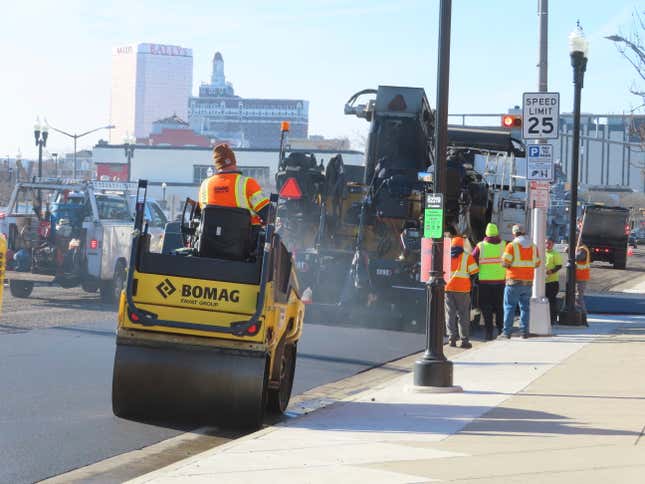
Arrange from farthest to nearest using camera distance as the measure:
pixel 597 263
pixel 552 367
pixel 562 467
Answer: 1. pixel 597 263
2. pixel 552 367
3. pixel 562 467

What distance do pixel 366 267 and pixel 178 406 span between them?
10.8 meters

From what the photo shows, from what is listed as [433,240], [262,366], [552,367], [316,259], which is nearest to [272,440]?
[262,366]

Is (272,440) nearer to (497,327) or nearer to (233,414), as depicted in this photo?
(233,414)

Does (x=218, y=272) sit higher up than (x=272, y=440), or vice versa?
(x=218, y=272)

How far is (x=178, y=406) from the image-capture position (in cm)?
999

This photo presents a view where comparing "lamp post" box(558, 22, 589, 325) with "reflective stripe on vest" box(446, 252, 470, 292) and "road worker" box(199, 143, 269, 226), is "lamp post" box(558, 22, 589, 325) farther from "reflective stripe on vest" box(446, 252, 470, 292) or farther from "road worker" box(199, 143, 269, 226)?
"road worker" box(199, 143, 269, 226)

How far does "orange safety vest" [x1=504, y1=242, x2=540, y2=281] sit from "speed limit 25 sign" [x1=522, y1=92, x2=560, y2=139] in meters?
1.86

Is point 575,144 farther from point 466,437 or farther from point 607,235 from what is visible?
point 607,235

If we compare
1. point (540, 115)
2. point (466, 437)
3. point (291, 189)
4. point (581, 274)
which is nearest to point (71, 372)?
point (466, 437)

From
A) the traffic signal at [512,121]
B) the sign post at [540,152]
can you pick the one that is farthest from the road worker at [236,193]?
the traffic signal at [512,121]

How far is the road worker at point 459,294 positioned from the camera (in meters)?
18.3

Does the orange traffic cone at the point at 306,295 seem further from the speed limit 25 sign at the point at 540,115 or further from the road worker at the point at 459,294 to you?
the speed limit 25 sign at the point at 540,115

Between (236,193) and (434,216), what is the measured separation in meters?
3.29

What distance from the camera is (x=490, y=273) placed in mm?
20016
